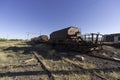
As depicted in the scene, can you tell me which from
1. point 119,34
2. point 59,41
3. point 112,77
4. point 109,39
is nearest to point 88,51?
point 59,41

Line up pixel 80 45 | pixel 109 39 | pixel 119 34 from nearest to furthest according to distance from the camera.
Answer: pixel 80 45 < pixel 119 34 < pixel 109 39

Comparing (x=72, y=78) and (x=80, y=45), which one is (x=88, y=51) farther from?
(x=72, y=78)

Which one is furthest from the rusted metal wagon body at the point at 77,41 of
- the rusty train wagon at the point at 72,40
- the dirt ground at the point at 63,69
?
the dirt ground at the point at 63,69

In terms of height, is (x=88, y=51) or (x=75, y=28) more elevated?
(x=75, y=28)

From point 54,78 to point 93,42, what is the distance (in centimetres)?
917

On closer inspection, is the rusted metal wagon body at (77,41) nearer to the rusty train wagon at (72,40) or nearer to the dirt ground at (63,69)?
the rusty train wagon at (72,40)

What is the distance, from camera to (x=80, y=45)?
15.8 m

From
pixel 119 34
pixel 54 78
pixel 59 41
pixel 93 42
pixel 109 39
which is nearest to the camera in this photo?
pixel 54 78

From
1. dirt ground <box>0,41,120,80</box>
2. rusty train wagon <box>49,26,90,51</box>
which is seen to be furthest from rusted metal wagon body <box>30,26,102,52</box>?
dirt ground <box>0,41,120,80</box>

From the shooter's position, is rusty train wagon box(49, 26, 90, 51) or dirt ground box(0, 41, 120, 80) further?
rusty train wagon box(49, 26, 90, 51)

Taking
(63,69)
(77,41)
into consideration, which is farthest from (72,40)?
(63,69)

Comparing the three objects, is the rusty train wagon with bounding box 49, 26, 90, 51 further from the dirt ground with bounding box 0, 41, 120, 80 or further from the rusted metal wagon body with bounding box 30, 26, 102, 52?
the dirt ground with bounding box 0, 41, 120, 80

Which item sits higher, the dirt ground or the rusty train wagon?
the rusty train wagon

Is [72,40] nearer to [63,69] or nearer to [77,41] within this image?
[77,41]
